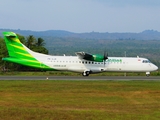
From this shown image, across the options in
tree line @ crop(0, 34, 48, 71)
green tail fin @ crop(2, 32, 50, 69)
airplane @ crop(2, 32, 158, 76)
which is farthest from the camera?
tree line @ crop(0, 34, 48, 71)

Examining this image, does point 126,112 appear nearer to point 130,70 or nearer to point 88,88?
point 88,88

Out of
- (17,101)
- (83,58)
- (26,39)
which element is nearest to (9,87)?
(17,101)

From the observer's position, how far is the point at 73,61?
184 feet

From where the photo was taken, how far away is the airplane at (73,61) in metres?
54.7

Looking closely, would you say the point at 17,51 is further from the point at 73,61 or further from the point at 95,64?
the point at 95,64

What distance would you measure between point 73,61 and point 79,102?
2799cm

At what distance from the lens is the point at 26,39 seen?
87.0 metres

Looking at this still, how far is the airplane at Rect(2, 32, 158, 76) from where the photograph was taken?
5466 centimetres

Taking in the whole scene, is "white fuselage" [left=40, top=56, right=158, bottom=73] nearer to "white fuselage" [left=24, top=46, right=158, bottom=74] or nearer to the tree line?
"white fuselage" [left=24, top=46, right=158, bottom=74]

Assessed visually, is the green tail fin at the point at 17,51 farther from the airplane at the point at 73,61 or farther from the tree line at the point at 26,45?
the tree line at the point at 26,45

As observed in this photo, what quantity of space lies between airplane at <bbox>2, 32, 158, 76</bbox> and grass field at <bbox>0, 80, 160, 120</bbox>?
56.1 ft

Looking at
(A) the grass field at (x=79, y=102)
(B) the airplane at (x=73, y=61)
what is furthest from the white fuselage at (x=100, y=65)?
(A) the grass field at (x=79, y=102)

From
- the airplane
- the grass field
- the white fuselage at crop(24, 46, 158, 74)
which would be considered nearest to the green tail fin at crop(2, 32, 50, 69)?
the airplane

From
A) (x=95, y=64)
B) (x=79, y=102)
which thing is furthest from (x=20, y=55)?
(x=79, y=102)
